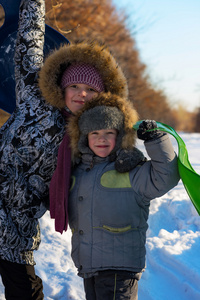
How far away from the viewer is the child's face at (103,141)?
2041 millimetres

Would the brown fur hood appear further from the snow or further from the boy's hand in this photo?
the snow

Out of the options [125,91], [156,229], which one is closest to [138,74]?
[156,229]

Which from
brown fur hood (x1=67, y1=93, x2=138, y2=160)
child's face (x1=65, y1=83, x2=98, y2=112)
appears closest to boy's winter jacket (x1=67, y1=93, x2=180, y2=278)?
brown fur hood (x1=67, y1=93, x2=138, y2=160)

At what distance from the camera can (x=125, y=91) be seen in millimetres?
2465

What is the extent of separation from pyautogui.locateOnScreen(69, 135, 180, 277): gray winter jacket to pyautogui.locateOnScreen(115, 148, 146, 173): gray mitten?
4 cm

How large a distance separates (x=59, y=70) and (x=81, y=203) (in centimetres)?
97

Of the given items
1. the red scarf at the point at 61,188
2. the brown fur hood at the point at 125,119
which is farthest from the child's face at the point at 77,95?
the red scarf at the point at 61,188

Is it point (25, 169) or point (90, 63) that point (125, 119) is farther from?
point (25, 169)

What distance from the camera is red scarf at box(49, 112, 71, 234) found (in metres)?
2.08

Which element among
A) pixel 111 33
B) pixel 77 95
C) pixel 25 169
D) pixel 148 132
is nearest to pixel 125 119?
pixel 148 132

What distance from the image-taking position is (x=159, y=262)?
11.4 feet

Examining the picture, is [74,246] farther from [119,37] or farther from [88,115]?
[119,37]

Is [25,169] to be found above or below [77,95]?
below

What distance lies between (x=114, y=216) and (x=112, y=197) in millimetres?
106
